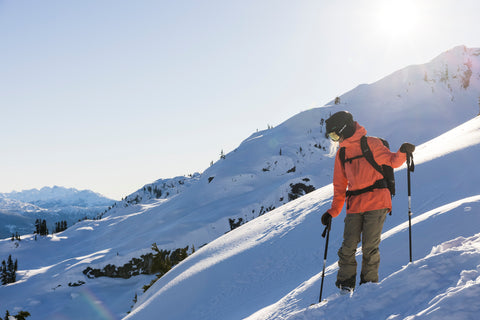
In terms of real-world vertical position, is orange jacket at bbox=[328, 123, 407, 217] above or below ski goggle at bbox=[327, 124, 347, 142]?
below

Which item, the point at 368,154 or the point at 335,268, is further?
the point at 335,268

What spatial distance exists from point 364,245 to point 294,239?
252 inches

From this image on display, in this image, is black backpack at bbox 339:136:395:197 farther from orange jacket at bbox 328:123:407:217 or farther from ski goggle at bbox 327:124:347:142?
ski goggle at bbox 327:124:347:142

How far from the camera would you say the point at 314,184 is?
1342 inches

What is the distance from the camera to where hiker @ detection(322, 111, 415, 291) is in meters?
3.94

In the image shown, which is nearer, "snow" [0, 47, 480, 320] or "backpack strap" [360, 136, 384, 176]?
"snow" [0, 47, 480, 320]

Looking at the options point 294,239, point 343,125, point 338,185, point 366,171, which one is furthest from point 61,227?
point 366,171

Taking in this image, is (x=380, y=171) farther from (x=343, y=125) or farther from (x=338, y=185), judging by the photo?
(x=343, y=125)

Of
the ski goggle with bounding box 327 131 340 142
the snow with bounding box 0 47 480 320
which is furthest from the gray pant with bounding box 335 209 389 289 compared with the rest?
the ski goggle with bounding box 327 131 340 142

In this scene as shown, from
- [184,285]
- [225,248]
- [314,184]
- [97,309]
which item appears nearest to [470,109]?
[314,184]

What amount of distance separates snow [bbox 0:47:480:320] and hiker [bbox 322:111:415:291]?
48 centimetres

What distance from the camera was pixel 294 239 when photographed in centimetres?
1020

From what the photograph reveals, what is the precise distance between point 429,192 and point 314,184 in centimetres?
2548

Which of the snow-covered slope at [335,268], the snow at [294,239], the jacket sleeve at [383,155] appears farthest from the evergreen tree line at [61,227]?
the jacket sleeve at [383,155]
